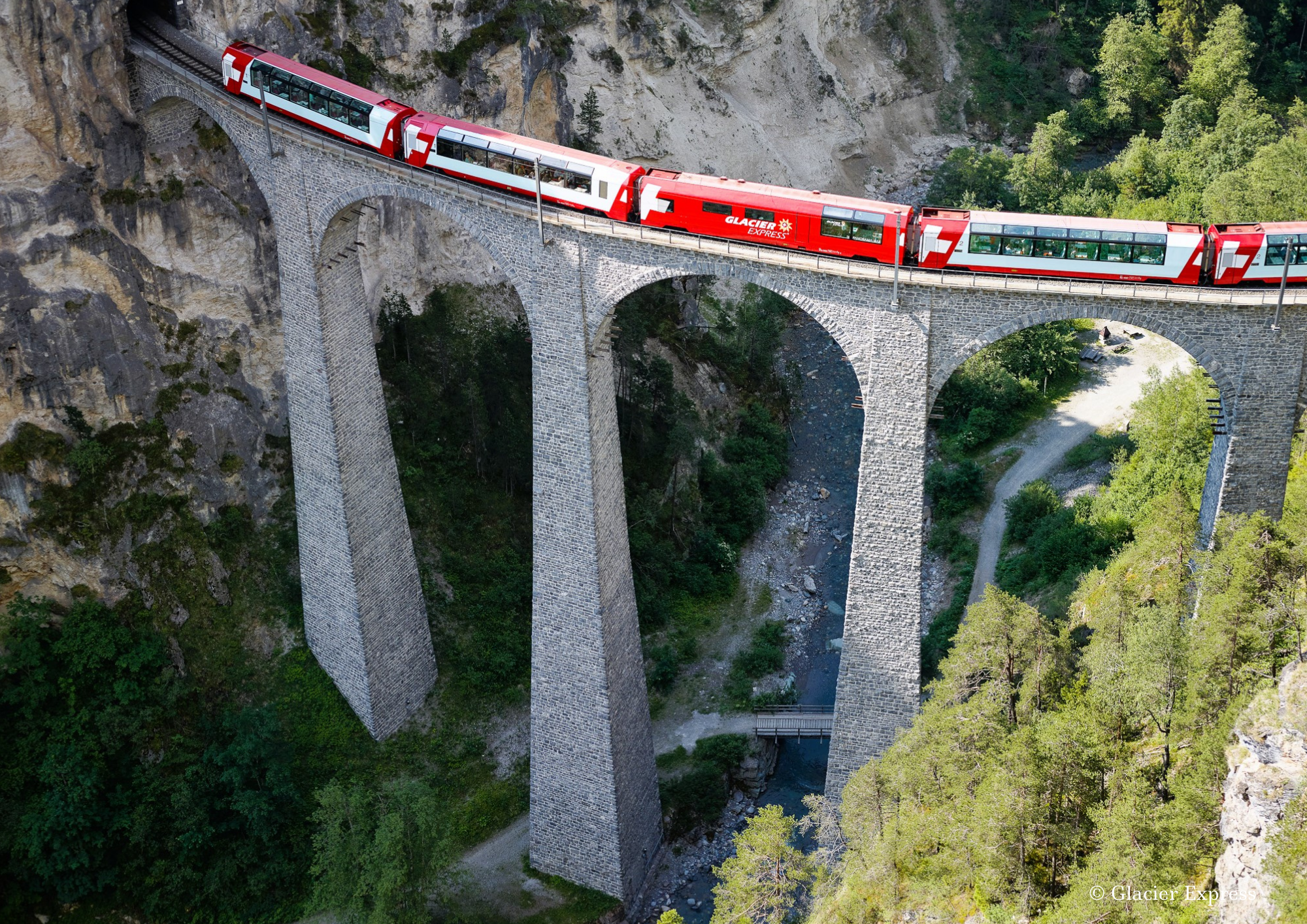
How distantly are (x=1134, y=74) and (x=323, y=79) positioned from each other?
172 ft

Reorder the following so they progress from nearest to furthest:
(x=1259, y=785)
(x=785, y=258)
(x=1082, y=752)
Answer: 1. (x=1259, y=785)
2. (x=1082, y=752)
3. (x=785, y=258)

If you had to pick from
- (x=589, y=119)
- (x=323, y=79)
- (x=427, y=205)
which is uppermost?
(x=589, y=119)

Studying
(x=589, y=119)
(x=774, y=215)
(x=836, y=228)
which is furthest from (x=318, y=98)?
(x=589, y=119)

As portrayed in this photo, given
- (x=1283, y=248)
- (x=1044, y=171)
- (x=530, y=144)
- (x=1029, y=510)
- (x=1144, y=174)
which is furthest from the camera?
(x=1044, y=171)

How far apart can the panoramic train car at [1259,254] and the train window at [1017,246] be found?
3.70 m

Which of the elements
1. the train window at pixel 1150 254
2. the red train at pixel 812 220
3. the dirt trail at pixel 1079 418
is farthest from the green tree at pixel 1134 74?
the train window at pixel 1150 254

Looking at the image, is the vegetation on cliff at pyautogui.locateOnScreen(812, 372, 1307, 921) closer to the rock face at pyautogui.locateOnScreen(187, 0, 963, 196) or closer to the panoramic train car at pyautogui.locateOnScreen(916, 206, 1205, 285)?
the panoramic train car at pyautogui.locateOnScreen(916, 206, 1205, 285)

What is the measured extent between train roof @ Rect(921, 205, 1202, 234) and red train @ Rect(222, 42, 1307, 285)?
0.04 metres

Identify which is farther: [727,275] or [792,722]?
[792,722]

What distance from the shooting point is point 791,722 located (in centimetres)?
4078

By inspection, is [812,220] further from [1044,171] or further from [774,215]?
[1044,171]

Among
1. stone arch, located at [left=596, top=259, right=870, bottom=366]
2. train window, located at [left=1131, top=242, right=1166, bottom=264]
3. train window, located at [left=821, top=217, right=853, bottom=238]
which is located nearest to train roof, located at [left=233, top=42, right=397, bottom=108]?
stone arch, located at [left=596, top=259, right=870, bottom=366]

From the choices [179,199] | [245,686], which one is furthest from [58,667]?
[179,199]

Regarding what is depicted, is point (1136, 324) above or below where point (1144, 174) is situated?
below
